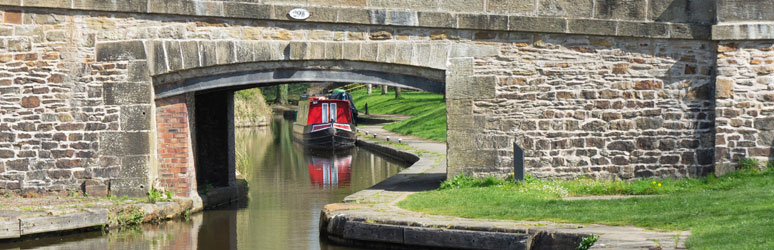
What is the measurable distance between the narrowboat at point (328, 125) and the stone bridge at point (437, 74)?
670 inches

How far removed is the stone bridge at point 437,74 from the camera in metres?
13.5

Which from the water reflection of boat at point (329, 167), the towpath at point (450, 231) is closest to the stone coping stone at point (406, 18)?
the towpath at point (450, 231)

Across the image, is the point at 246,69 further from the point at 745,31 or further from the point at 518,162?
the point at 745,31

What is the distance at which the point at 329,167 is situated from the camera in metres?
25.0

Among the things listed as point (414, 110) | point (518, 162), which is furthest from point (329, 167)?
point (414, 110)

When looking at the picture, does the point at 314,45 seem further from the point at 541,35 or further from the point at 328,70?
the point at 541,35

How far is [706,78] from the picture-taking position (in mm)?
14547

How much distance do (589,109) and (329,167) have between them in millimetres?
11616

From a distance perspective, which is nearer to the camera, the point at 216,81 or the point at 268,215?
the point at 216,81

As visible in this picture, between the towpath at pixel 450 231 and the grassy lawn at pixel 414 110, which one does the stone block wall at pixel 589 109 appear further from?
the grassy lawn at pixel 414 110

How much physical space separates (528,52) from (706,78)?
8.73 feet

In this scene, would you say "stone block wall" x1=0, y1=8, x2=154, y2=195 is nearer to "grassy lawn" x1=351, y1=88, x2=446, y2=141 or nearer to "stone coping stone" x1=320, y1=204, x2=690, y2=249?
"stone coping stone" x1=320, y1=204, x2=690, y2=249

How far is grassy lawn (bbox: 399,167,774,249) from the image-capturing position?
8.99 metres

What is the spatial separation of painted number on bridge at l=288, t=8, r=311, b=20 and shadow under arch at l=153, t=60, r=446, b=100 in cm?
64
